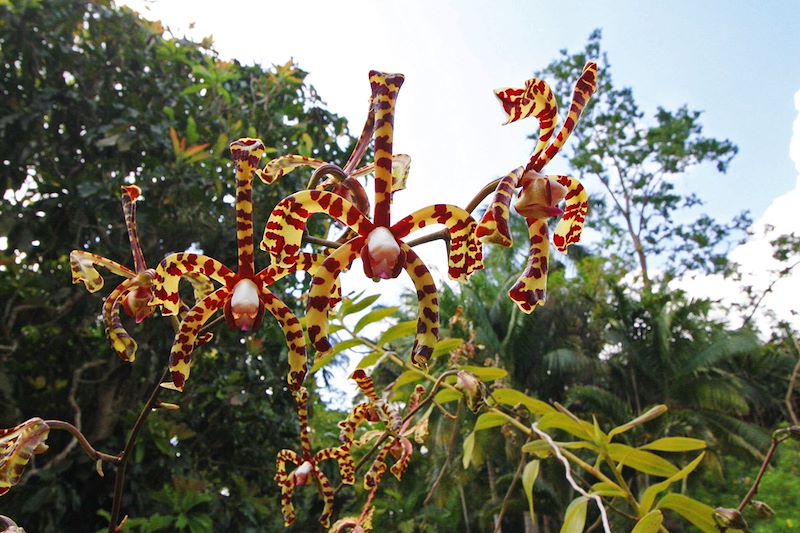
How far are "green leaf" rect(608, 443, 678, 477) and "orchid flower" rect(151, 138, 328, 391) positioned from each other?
0.50 metres

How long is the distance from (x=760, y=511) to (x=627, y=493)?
23 centimetres

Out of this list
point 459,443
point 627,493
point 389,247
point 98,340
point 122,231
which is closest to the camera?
point 389,247

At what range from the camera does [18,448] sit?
507 millimetres

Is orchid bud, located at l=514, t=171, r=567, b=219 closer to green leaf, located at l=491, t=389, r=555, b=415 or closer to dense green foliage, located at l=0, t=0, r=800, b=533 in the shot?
green leaf, located at l=491, t=389, r=555, b=415

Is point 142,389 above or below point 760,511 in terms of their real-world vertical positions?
above

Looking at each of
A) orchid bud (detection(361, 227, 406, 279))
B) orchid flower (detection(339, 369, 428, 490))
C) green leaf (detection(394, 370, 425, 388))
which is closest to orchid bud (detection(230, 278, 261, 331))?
orchid bud (detection(361, 227, 406, 279))

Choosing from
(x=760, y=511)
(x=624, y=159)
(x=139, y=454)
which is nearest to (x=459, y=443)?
(x=624, y=159)

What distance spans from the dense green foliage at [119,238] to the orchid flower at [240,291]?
203 centimetres

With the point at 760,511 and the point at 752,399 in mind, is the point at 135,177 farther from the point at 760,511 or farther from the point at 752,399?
the point at 752,399

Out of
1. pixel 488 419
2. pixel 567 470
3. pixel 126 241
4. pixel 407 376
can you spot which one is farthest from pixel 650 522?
pixel 126 241

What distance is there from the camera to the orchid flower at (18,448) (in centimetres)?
50

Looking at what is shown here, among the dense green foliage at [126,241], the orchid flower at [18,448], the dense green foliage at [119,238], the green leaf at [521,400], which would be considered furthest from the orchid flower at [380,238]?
the dense green foliage at [119,238]

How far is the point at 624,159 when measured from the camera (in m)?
14.1

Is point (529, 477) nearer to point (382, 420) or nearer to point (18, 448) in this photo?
point (382, 420)
